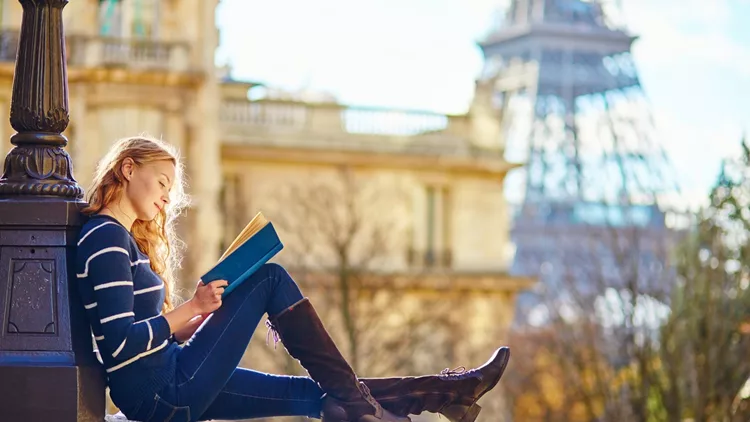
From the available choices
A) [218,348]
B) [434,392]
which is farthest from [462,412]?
[218,348]

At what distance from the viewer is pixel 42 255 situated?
23.5ft

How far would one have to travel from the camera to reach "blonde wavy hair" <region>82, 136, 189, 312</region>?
7312 mm

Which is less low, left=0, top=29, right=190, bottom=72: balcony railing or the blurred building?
left=0, top=29, right=190, bottom=72: balcony railing

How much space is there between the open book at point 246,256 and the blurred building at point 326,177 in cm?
2504

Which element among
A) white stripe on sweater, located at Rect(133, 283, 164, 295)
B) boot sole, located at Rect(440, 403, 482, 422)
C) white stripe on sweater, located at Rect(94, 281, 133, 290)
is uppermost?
white stripe on sweater, located at Rect(94, 281, 133, 290)

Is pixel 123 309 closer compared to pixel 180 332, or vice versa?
pixel 123 309

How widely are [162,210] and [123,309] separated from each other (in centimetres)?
65

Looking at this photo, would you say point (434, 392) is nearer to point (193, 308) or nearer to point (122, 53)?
point (193, 308)

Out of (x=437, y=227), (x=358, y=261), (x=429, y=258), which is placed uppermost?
(x=437, y=227)

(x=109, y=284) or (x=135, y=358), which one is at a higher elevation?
(x=109, y=284)

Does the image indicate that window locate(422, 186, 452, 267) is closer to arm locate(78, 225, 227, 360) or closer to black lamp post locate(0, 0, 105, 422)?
black lamp post locate(0, 0, 105, 422)

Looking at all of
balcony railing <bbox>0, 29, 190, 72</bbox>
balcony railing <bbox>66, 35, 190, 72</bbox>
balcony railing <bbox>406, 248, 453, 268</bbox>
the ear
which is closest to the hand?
the ear

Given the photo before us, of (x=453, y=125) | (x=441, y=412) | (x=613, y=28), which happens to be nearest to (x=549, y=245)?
(x=613, y=28)

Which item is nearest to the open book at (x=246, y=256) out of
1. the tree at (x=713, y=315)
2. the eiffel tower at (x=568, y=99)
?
the tree at (x=713, y=315)
